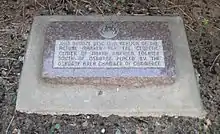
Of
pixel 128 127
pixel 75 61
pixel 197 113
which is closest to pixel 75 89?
pixel 75 61

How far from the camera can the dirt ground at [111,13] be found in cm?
205

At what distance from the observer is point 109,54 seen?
217cm

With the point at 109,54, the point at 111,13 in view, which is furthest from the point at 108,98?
the point at 111,13

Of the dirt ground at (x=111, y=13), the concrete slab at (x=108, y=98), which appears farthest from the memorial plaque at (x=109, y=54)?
the dirt ground at (x=111, y=13)

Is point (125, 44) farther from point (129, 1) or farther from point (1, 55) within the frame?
point (1, 55)

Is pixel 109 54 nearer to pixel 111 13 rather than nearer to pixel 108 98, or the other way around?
pixel 108 98

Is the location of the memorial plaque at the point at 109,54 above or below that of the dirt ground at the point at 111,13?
above

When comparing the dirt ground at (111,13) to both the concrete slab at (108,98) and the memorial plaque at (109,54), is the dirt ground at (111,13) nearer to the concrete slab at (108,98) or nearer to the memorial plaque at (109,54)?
the concrete slab at (108,98)

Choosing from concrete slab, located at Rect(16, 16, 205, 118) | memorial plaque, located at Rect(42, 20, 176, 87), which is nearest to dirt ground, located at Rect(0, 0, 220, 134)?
concrete slab, located at Rect(16, 16, 205, 118)

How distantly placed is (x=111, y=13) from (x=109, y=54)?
1.67 feet

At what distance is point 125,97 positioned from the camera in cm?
210

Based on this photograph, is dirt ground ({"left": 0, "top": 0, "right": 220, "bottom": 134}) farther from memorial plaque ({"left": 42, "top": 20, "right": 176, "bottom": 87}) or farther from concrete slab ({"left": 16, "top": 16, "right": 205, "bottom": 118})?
memorial plaque ({"left": 42, "top": 20, "right": 176, "bottom": 87})

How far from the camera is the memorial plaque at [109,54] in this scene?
2104 millimetres

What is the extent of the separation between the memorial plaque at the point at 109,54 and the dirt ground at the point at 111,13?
206 millimetres
